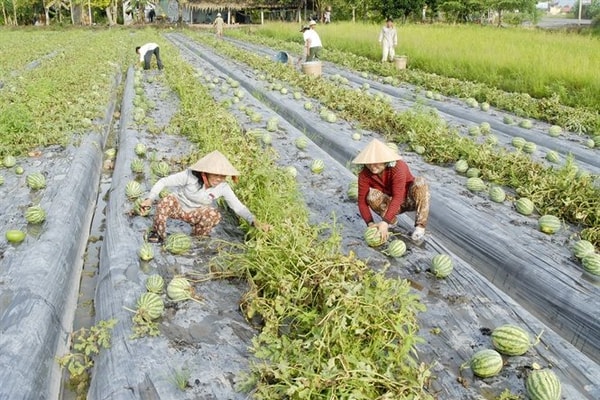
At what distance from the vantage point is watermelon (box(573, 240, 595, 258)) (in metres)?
4.64

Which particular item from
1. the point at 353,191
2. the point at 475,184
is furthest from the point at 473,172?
the point at 353,191

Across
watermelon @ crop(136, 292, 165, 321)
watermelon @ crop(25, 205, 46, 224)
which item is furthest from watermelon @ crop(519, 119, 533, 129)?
watermelon @ crop(25, 205, 46, 224)

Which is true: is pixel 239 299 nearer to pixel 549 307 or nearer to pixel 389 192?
pixel 389 192

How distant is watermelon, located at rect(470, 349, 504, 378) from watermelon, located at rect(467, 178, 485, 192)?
317 centimetres

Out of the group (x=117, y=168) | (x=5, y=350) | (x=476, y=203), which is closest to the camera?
(x=5, y=350)

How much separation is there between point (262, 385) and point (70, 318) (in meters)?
2.34

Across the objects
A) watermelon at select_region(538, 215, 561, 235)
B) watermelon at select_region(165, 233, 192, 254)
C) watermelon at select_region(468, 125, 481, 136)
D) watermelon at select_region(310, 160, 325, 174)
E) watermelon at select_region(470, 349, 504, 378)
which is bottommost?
watermelon at select_region(470, 349, 504, 378)

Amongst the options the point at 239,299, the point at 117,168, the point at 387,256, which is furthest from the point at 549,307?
the point at 117,168

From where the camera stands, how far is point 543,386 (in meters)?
3.07

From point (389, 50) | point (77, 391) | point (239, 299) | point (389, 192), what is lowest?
point (77, 391)

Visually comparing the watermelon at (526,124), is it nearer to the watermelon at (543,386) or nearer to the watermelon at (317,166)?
the watermelon at (317,166)

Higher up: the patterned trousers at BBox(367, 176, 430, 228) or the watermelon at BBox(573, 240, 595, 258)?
the patterned trousers at BBox(367, 176, 430, 228)

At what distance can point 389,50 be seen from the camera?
18.8 m

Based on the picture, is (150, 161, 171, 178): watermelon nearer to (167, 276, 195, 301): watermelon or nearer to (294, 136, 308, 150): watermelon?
(294, 136, 308, 150): watermelon
